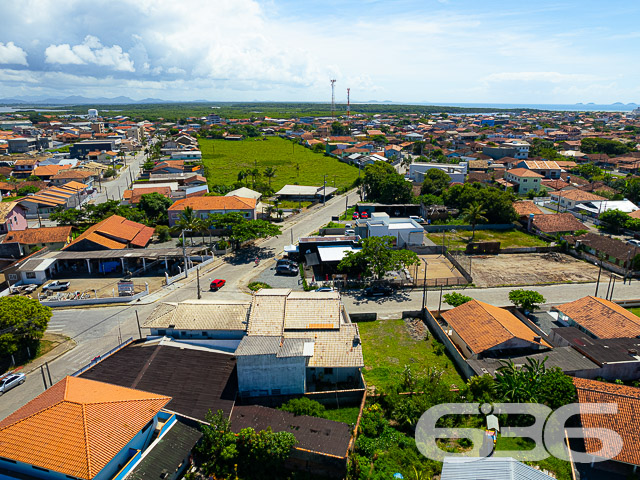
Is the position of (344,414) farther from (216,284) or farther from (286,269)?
(286,269)

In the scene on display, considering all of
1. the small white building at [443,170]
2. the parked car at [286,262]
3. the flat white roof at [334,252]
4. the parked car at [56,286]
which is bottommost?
the parked car at [56,286]

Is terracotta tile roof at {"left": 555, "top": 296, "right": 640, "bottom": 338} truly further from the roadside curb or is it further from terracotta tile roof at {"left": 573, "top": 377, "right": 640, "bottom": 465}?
the roadside curb

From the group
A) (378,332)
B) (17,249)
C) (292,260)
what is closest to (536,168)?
(292,260)

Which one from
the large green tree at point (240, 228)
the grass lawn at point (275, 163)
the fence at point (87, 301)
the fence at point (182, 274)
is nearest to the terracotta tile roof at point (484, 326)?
the large green tree at point (240, 228)

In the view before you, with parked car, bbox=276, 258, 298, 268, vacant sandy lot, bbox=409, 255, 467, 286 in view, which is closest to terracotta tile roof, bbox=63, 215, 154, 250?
parked car, bbox=276, 258, 298, 268

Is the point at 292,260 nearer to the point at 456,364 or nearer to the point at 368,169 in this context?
the point at 456,364

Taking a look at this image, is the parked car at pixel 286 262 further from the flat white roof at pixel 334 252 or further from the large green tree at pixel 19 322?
the large green tree at pixel 19 322

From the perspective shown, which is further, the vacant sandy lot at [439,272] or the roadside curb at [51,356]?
the vacant sandy lot at [439,272]
